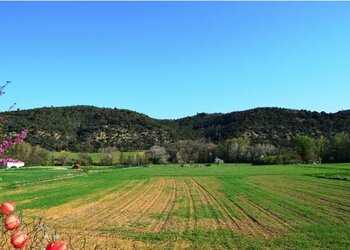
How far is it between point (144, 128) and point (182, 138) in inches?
614

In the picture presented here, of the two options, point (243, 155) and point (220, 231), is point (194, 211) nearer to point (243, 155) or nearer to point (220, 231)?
point (220, 231)

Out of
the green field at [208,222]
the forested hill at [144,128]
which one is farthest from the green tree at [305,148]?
the green field at [208,222]

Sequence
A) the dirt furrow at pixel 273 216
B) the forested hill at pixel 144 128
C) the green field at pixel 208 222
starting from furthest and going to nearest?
1. the forested hill at pixel 144 128
2. the dirt furrow at pixel 273 216
3. the green field at pixel 208 222

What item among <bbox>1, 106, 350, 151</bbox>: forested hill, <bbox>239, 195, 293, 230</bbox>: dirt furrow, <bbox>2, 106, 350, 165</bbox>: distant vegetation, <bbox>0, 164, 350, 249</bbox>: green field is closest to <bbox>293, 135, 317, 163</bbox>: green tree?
<bbox>2, 106, 350, 165</bbox>: distant vegetation

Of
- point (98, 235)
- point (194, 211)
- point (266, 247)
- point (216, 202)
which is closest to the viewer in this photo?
point (266, 247)

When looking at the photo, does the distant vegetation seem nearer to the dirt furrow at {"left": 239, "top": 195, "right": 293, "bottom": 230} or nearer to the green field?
the green field

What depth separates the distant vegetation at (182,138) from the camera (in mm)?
131000

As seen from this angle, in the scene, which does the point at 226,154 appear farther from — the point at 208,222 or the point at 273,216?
the point at 208,222

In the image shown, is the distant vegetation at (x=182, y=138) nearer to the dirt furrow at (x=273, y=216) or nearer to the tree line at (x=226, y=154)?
the tree line at (x=226, y=154)

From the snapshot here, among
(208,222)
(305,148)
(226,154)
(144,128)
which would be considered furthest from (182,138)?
(208,222)

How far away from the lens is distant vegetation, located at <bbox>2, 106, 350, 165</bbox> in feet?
430

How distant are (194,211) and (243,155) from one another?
12544cm

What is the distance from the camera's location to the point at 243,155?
5846 inches

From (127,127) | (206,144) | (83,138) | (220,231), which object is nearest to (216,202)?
(220,231)
